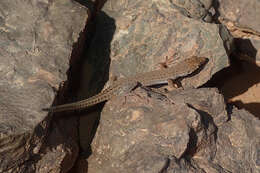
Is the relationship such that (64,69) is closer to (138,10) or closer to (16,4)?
(16,4)

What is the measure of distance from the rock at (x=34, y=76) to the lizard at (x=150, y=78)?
2.67ft

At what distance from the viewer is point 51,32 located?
16.8ft

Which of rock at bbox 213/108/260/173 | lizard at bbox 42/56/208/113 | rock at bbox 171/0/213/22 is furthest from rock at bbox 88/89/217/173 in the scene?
rock at bbox 171/0/213/22

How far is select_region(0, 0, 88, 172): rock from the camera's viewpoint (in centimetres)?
411

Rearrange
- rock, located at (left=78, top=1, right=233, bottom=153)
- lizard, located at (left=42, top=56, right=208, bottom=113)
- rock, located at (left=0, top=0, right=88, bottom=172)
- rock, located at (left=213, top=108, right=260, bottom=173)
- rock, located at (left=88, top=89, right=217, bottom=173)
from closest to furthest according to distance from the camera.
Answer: rock, located at (left=0, top=0, right=88, bottom=172) < rock, located at (left=88, top=89, right=217, bottom=173) < rock, located at (left=213, top=108, right=260, bottom=173) < lizard, located at (left=42, top=56, right=208, bottom=113) < rock, located at (left=78, top=1, right=233, bottom=153)

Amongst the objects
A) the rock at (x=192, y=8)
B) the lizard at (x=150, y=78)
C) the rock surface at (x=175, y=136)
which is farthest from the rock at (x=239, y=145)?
the rock at (x=192, y=8)

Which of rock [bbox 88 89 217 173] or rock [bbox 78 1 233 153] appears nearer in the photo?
rock [bbox 88 89 217 173]

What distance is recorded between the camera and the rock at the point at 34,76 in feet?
13.5

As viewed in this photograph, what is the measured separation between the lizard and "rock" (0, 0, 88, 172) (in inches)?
32.0

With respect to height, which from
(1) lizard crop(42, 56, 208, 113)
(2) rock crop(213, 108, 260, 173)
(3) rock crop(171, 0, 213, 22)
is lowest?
(2) rock crop(213, 108, 260, 173)

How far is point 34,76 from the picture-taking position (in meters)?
4.71

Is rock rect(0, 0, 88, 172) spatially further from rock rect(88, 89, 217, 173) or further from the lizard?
the lizard

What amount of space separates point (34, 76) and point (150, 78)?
250 cm

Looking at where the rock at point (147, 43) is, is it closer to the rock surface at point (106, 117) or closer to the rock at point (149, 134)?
the rock surface at point (106, 117)
